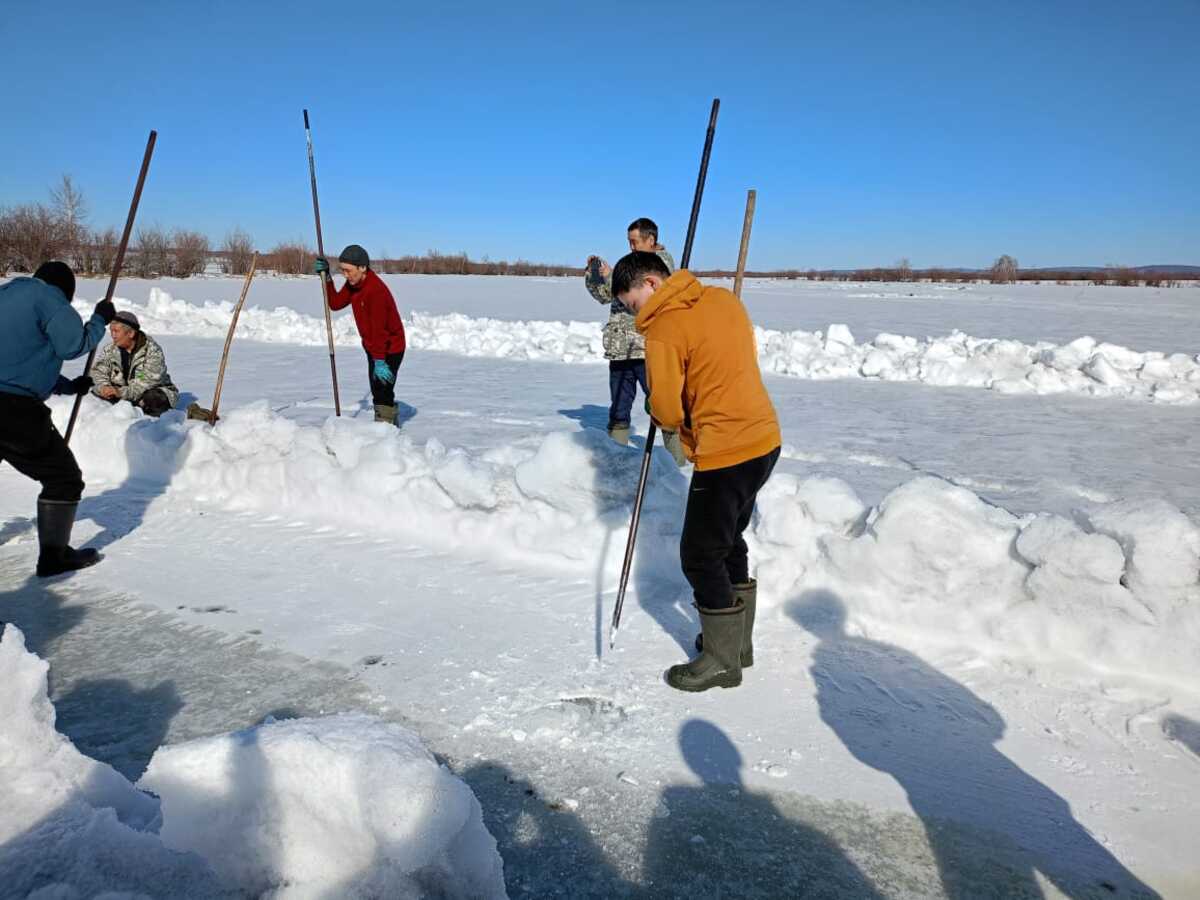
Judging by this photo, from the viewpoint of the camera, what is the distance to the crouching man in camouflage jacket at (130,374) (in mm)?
6816

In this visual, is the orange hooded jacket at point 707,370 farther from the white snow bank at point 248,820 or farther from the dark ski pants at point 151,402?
the dark ski pants at point 151,402

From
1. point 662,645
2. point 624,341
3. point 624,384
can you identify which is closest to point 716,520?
point 662,645

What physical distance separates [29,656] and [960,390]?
31.6 feet

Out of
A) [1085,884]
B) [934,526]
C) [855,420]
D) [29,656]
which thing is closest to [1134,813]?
[1085,884]

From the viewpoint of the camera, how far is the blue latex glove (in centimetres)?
607

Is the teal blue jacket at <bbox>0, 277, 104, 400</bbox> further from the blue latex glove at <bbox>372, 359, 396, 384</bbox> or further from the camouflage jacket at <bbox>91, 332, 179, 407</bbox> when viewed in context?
the camouflage jacket at <bbox>91, 332, 179, 407</bbox>

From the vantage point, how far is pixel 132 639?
325 cm

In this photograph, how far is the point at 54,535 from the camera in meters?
3.88

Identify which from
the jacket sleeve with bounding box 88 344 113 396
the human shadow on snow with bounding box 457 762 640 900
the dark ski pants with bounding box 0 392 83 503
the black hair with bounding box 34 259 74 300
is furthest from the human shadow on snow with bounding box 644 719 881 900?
the jacket sleeve with bounding box 88 344 113 396

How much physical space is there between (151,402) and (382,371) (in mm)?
2485

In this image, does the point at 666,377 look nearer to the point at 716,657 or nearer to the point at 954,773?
the point at 716,657

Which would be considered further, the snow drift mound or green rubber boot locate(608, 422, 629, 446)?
green rubber boot locate(608, 422, 629, 446)

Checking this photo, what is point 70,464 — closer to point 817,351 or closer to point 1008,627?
point 1008,627

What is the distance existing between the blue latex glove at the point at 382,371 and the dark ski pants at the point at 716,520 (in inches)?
156
